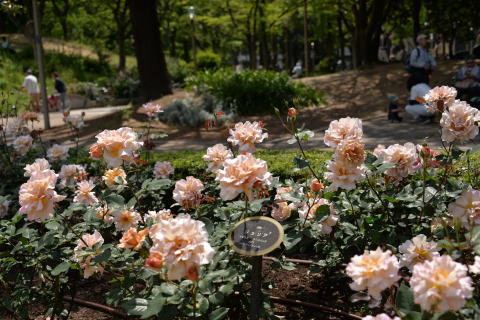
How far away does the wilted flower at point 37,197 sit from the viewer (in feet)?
7.20

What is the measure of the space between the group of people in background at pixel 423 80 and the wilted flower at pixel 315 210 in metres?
7.38

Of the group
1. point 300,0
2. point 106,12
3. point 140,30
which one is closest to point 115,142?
point 140,30

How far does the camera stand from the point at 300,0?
875 inches

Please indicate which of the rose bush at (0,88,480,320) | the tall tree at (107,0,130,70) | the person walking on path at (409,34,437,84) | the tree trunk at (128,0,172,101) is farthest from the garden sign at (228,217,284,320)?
the tall tree at (107,0,130,70)

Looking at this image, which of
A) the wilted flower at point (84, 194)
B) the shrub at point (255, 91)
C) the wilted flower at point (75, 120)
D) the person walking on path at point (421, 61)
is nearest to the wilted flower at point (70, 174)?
the wilted flower at point (84, 194)

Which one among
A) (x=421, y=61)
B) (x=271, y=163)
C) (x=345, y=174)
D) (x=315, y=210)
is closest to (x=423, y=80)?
(x=421, y=61)

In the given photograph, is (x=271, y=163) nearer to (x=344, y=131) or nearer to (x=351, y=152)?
(x=344, y=131)

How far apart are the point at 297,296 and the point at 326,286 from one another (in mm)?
214

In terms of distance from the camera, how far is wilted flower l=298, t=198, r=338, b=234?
2.63 meters

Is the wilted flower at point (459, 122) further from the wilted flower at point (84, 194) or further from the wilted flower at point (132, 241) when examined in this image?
the wilted flower at point (84, 194)

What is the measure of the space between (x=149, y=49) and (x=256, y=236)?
11.9 m

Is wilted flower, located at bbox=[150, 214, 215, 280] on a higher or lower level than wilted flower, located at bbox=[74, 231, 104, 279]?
higher

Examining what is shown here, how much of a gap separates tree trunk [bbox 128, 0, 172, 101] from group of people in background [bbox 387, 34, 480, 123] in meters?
6.10

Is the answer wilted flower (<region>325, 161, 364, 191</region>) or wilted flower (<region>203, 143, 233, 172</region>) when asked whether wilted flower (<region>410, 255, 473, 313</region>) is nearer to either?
wilted flower (<region>325, 161, 364, 191</region>)
